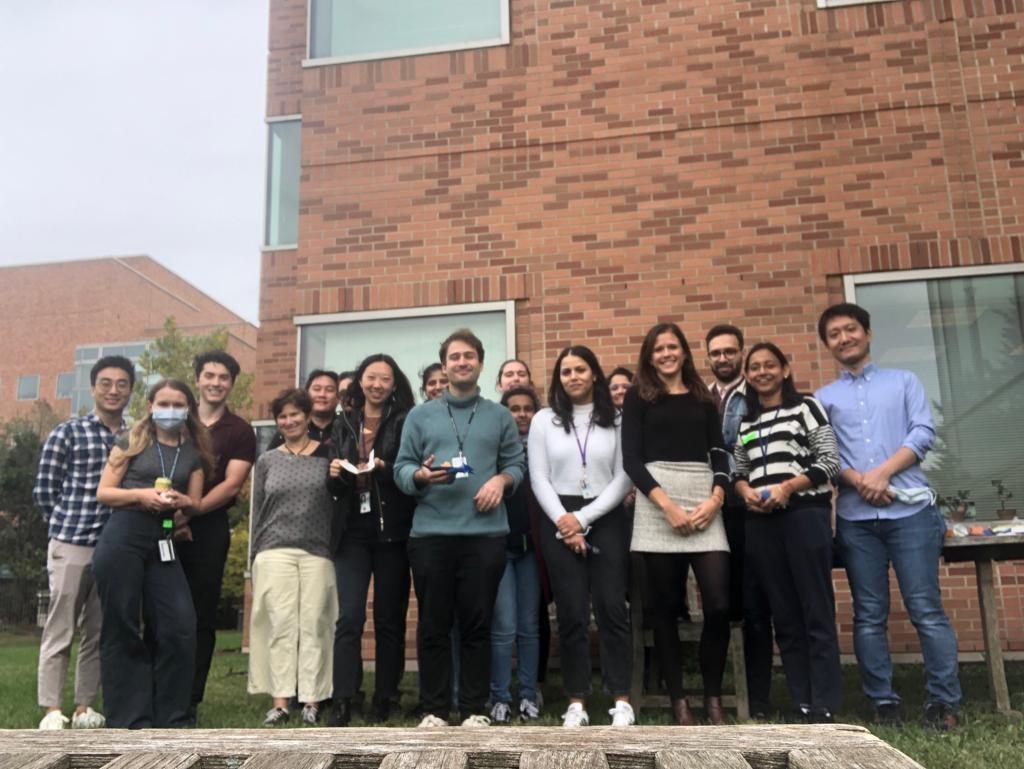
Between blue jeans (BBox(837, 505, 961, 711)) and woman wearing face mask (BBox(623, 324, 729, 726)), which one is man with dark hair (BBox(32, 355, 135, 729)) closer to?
woman wearing face mask (BBox(623, 324, 729, 726))

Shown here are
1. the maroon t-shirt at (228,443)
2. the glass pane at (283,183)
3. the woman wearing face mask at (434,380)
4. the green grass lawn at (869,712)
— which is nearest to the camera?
the green grass lawn at (869,712)

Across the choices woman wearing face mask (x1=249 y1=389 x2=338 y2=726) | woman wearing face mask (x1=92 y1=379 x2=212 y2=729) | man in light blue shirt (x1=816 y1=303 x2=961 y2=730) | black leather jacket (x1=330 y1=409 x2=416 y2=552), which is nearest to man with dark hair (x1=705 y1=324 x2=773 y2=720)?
man in light blue shirt (x1=816 y1=303 x2=961 y2=730)

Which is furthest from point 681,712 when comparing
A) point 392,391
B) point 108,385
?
point 108,385

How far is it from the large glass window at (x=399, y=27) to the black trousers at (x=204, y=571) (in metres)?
4.44

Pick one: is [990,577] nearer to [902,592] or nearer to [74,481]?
[902,592]

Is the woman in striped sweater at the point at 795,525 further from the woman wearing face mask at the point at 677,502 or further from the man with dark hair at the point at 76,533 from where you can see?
the man with dark hair at the point at 76,533

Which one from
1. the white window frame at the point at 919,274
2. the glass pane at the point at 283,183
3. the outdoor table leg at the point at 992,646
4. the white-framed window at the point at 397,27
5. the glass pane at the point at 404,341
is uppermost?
the white-framed window at the point at 397,27

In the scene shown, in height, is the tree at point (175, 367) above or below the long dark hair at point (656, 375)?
above

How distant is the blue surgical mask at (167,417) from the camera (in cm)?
460

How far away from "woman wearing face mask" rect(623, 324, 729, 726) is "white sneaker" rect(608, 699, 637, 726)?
33cm

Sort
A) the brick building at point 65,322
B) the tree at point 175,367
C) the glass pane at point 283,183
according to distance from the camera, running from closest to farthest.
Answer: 1. the glass pane at point 283,183
2. the tree at point 175,367
3. the brick building at point 65,322

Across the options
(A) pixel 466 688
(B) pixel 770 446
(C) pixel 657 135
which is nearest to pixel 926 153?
(C) pixel 657 135

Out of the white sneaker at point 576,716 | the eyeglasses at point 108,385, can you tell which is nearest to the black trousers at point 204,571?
the eyeglasses at point 108,385

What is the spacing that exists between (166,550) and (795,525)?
2.97m
